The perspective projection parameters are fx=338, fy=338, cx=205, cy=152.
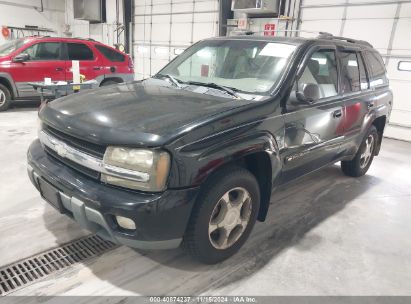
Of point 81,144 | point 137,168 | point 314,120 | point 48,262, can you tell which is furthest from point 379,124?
point 48,262

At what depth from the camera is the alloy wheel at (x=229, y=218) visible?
221 cm

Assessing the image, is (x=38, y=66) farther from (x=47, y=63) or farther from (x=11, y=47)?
(x=11, y=47)

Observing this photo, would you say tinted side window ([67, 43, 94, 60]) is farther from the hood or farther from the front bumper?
the front bumper

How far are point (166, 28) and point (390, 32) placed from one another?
722cm

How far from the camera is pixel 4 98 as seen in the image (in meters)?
6.98

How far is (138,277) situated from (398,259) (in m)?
1.98

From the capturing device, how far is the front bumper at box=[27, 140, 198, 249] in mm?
1807

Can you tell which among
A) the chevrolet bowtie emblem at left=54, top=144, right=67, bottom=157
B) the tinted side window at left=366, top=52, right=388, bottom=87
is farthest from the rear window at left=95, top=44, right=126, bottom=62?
the chevrolet bowtie emblem at left=54, top=144, right=67, bottom=157

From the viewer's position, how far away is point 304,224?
3.05 m

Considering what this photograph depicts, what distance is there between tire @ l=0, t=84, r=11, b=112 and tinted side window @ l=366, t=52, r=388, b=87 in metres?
6.73

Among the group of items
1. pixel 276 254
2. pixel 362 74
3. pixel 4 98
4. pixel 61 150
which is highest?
pixel 362 74

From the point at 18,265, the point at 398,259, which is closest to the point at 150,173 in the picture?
the point at 18,265

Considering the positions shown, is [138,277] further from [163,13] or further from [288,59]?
[163,13]

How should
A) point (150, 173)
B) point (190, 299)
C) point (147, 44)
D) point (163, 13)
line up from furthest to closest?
point (147, 44)
point (163, 13)
point (190, 299)
point (150, 173)
